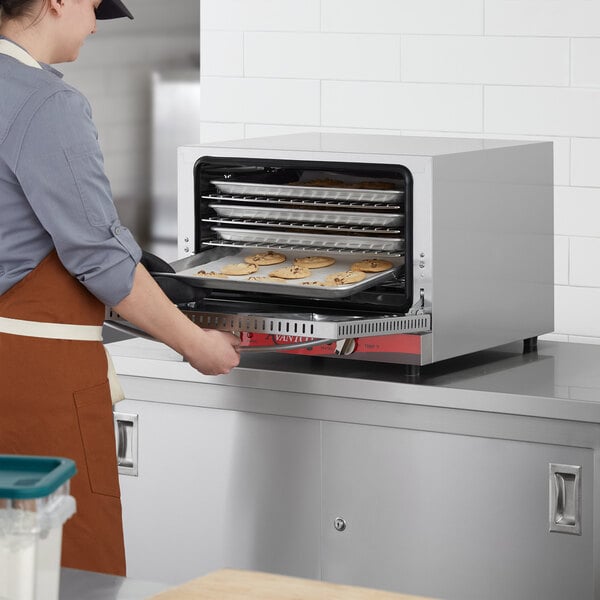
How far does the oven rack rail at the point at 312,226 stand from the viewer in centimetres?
210

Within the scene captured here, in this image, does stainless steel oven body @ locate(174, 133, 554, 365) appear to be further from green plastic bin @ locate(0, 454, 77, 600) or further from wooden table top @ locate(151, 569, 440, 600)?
green plastic bin @ locate(0, 454, 77, 600)

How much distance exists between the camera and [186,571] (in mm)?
2330

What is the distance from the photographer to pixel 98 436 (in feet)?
6.11

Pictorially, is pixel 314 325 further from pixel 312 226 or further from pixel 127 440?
pixel 127 440

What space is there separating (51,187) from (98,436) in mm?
390


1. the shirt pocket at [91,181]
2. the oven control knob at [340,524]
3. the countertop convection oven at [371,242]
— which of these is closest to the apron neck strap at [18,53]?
the shirt pocket at [91,181]

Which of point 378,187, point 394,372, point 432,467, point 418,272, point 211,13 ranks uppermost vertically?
point 211,13

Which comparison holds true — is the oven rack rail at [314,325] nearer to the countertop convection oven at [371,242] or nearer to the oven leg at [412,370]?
the countertop convection oven at [371,242]

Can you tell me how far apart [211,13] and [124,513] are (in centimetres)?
130

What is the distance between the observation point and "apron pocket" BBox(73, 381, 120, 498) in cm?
184

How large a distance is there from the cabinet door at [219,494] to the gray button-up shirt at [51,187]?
54cm

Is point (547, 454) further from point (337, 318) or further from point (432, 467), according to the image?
point (337, 318)

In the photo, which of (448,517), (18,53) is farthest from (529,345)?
(18,53)

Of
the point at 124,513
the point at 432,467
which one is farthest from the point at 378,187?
the point at 124,513
